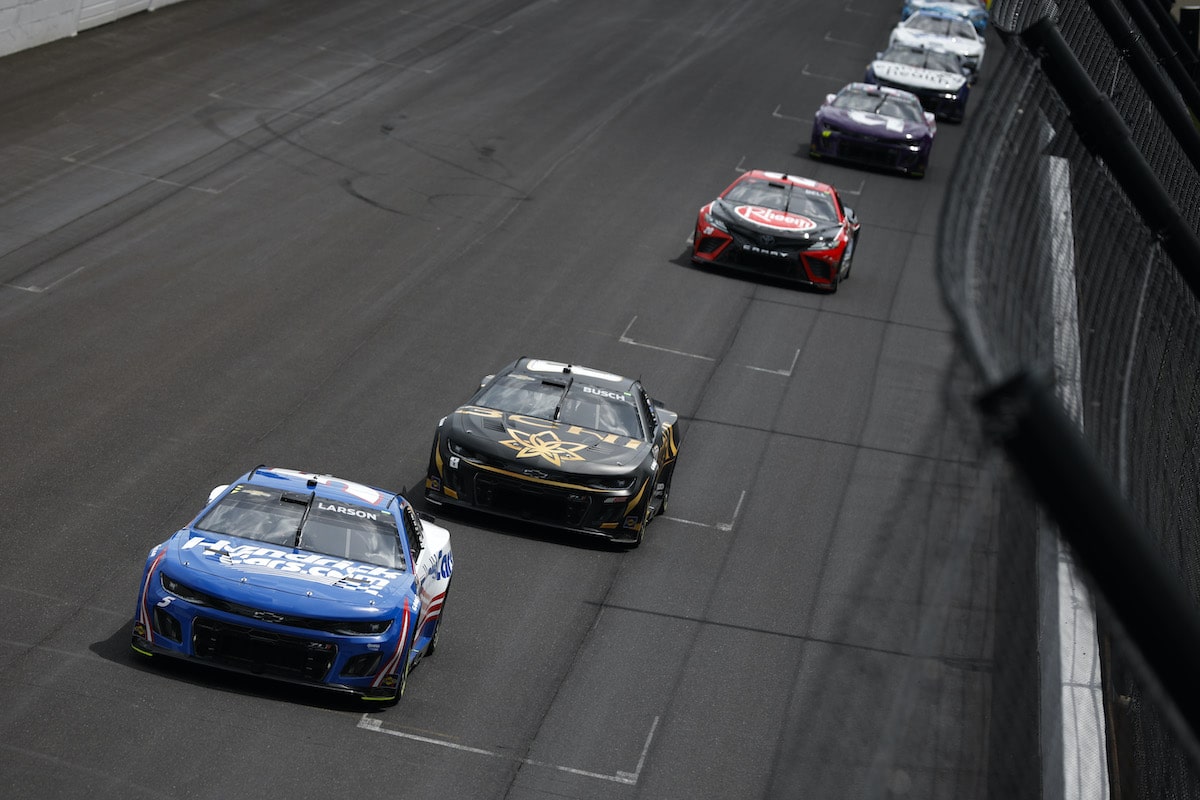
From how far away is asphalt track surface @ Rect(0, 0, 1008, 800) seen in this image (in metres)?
9.49

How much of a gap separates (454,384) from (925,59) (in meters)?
21.8

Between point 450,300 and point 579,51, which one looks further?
point 579,51

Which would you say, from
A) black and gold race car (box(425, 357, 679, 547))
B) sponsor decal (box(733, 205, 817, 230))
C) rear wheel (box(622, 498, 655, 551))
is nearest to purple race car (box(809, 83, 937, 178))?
sponsor decal (box(733, 205, 817, 230))

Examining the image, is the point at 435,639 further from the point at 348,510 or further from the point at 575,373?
the point at 575,373

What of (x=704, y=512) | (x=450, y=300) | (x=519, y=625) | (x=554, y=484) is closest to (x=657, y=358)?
(x=450, y=300)

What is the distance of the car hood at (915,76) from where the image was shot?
35469mm

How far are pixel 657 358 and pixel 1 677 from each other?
1085 centimetres

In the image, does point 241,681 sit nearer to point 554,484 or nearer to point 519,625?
point 519,625

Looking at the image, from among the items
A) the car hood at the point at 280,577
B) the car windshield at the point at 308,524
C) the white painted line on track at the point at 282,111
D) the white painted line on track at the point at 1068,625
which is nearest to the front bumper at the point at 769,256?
the white painted line on track at the point at 282,111

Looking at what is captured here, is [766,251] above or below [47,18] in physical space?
below

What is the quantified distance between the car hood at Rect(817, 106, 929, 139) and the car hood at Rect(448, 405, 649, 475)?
1755 centimetres

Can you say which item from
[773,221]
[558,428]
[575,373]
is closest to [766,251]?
[773,221]

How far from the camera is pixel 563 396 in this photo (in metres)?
14.8

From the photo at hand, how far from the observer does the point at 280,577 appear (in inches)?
403
